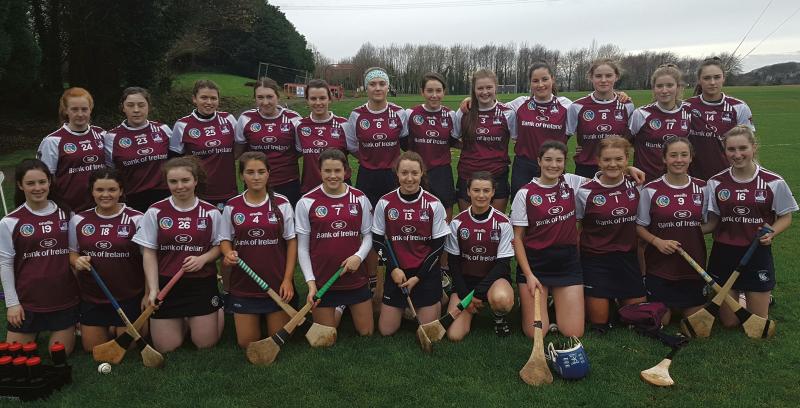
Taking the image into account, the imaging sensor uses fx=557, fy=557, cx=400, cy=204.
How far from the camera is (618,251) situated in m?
4.78

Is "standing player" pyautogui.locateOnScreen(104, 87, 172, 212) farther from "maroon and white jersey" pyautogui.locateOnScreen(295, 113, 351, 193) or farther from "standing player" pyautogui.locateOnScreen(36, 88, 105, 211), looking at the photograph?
"maroon and white jersey" pyautogui.locateOnScreen(295, 113, 351, 193)

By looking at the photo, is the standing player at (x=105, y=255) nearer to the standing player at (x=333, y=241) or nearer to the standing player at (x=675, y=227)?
the standing player at (x=333, y=241)

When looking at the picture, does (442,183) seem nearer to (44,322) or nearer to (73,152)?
(73,152)

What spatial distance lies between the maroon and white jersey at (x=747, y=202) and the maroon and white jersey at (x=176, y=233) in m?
4.14

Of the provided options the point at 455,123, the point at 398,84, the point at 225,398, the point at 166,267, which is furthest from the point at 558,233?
the point at 398,84

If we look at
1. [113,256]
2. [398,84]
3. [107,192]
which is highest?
[398,84]

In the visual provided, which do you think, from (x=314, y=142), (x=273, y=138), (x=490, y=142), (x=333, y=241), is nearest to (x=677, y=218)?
(x=490, y=142)

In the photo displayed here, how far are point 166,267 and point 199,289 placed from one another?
31 cm

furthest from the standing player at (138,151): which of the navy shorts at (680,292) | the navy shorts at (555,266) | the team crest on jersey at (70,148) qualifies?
the navy shorts at (680,292)

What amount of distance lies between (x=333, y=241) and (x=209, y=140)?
1.73 meters

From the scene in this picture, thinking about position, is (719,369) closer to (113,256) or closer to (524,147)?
(524,147)

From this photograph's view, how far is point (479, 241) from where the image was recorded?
460 cm

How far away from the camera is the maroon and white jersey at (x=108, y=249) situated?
14.2 feet

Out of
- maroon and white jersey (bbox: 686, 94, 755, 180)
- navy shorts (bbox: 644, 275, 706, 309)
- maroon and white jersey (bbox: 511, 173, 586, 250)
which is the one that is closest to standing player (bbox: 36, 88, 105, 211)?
maroon and white jersey (bbox: 511, 173, 586, 250)
